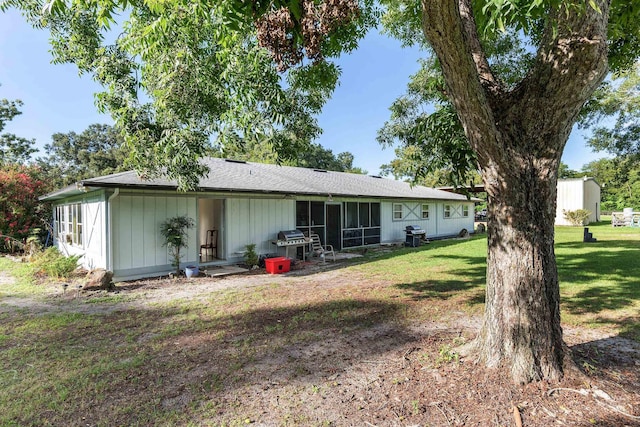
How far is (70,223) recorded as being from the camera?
11.3 metres

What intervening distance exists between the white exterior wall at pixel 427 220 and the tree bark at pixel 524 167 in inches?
508

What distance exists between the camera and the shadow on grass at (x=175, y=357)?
9.67 ft

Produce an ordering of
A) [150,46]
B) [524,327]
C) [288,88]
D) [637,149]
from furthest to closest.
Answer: [637,149], [288,88], [150,46], [524,327]

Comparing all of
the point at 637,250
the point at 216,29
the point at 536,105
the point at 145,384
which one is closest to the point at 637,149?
the point at 637,250

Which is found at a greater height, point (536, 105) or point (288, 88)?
point (288, 88)

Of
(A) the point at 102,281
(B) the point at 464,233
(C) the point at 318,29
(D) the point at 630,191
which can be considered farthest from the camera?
(D) the point at 630,191

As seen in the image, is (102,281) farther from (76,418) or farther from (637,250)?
(637,250)

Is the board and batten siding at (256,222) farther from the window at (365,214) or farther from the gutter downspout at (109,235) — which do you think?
the window at (365,214)


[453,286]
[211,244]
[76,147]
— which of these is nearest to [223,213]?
[211,244]

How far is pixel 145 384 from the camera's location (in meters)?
3.30

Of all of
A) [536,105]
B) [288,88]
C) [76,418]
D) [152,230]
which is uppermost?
[288,88]

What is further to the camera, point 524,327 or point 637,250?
point 637,250

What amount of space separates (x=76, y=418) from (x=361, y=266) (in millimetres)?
8339

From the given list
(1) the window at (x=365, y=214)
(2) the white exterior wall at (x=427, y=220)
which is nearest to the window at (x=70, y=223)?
(1) the window at (x=365, y=214)
